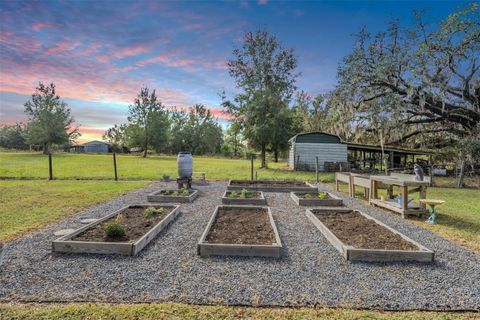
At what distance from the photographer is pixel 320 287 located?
130 inches

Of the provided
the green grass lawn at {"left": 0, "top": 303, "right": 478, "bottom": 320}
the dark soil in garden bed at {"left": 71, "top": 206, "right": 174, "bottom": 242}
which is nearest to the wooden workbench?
the green grass lawn at {"left": 0, "top": 303, "right": 478, "bottom": 320}

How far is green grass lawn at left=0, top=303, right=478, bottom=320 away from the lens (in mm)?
2652

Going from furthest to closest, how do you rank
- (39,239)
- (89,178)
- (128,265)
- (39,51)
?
(89,178) → (39,51) → (39,239) → (128,265)

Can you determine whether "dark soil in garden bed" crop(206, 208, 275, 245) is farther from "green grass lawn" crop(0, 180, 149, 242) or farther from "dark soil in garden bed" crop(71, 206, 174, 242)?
"green grass lawn" crop(0, 180, 149, 242)

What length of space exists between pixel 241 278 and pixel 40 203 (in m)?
7.56

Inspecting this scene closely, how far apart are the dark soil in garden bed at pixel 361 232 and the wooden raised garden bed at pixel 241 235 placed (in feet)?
4.18

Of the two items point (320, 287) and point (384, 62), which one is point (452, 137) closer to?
point (384, 62)

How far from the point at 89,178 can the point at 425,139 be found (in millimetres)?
22361

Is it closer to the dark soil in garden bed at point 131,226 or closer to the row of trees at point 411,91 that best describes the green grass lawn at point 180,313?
the dark soil in garden bed at point 131,226

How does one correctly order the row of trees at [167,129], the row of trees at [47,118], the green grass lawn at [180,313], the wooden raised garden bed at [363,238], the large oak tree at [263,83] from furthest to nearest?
the row of trees at [167,129] < the row of trees at [47,118] < the large oak tree at [263,83] < the wooden raised garden bed at [363,238] < the green grass lawn at [180,313]

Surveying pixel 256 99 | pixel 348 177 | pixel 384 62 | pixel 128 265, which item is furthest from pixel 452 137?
pixel 128 265

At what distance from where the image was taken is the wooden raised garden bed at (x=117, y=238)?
4246 mm

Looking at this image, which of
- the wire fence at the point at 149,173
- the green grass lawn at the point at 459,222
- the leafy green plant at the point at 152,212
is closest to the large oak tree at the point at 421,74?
the wire fence at the point at 149,173

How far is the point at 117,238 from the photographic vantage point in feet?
15.3
